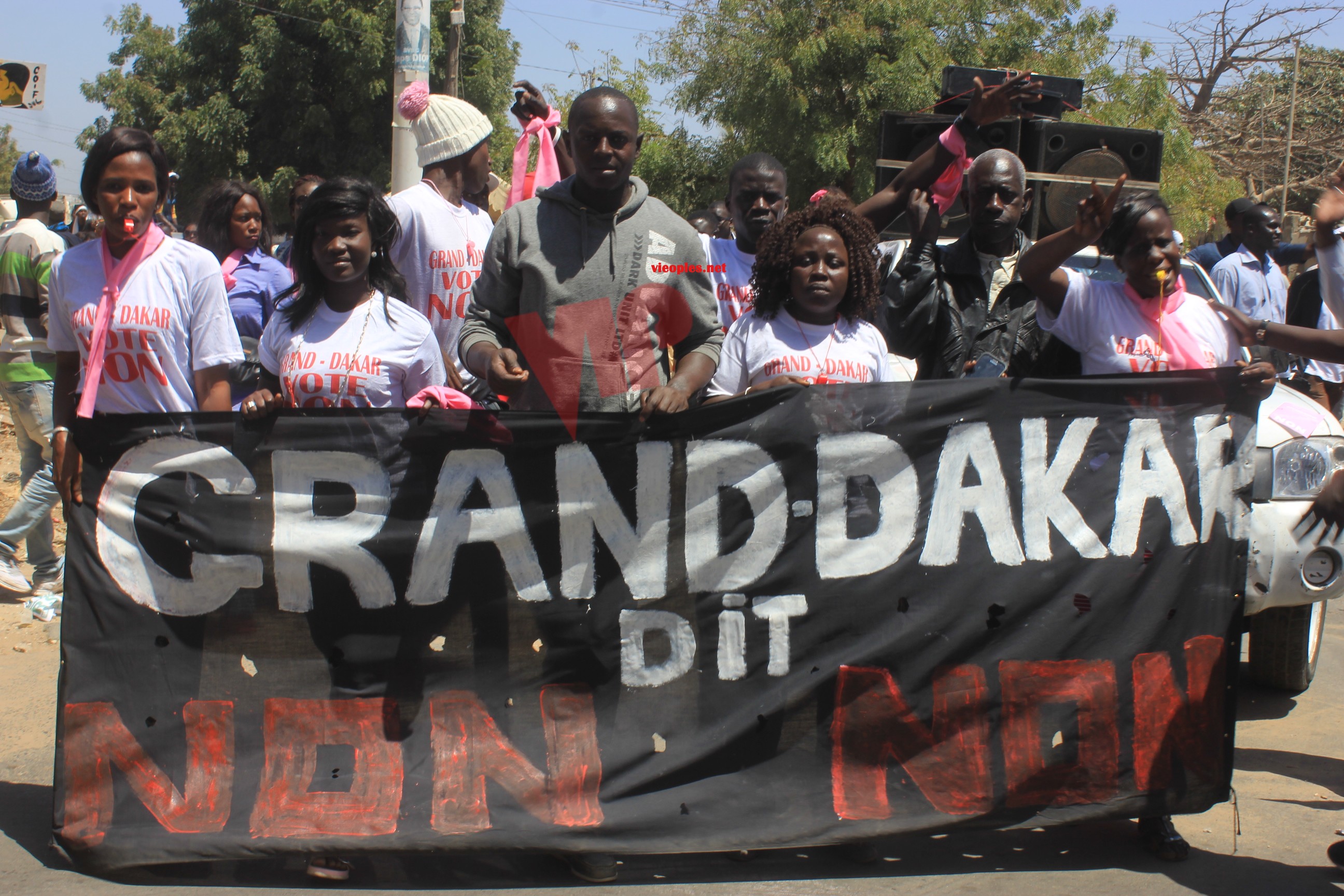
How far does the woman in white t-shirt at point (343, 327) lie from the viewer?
3.55 m

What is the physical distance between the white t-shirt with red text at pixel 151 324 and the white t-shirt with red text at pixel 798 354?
161 cm

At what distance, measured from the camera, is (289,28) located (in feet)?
80.7

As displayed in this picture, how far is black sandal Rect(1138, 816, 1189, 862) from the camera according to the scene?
11.5 feet

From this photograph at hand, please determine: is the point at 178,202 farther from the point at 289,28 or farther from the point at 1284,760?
the point at 1284,760

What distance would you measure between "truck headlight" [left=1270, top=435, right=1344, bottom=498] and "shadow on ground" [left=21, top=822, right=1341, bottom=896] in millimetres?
1444

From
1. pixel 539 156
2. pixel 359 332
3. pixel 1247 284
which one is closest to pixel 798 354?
pixel 359 332

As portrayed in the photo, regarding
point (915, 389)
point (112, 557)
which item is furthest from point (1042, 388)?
point (112, 557)

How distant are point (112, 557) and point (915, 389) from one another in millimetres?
2457

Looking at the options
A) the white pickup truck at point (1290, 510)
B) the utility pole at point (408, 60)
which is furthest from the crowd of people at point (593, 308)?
the utility pole at point (408, 60)

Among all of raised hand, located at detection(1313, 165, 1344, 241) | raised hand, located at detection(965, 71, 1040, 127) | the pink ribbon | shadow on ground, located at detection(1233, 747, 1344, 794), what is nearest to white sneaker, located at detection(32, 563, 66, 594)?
the pink ribbon

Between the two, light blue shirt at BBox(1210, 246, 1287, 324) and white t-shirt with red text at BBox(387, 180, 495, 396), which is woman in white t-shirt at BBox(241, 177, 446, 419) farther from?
light blue shirt at BBox(1210, 246, 1287, 324)

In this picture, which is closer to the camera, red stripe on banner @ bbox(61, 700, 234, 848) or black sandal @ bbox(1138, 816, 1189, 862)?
red stripe on banner @ bbox(61, 700, 234, 848)

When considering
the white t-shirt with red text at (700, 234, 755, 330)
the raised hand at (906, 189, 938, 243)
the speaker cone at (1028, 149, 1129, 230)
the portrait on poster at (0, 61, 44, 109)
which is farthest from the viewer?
the portrait on poster at (0, 61, 44, 109)

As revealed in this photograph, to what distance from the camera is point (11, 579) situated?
6.07 metres
